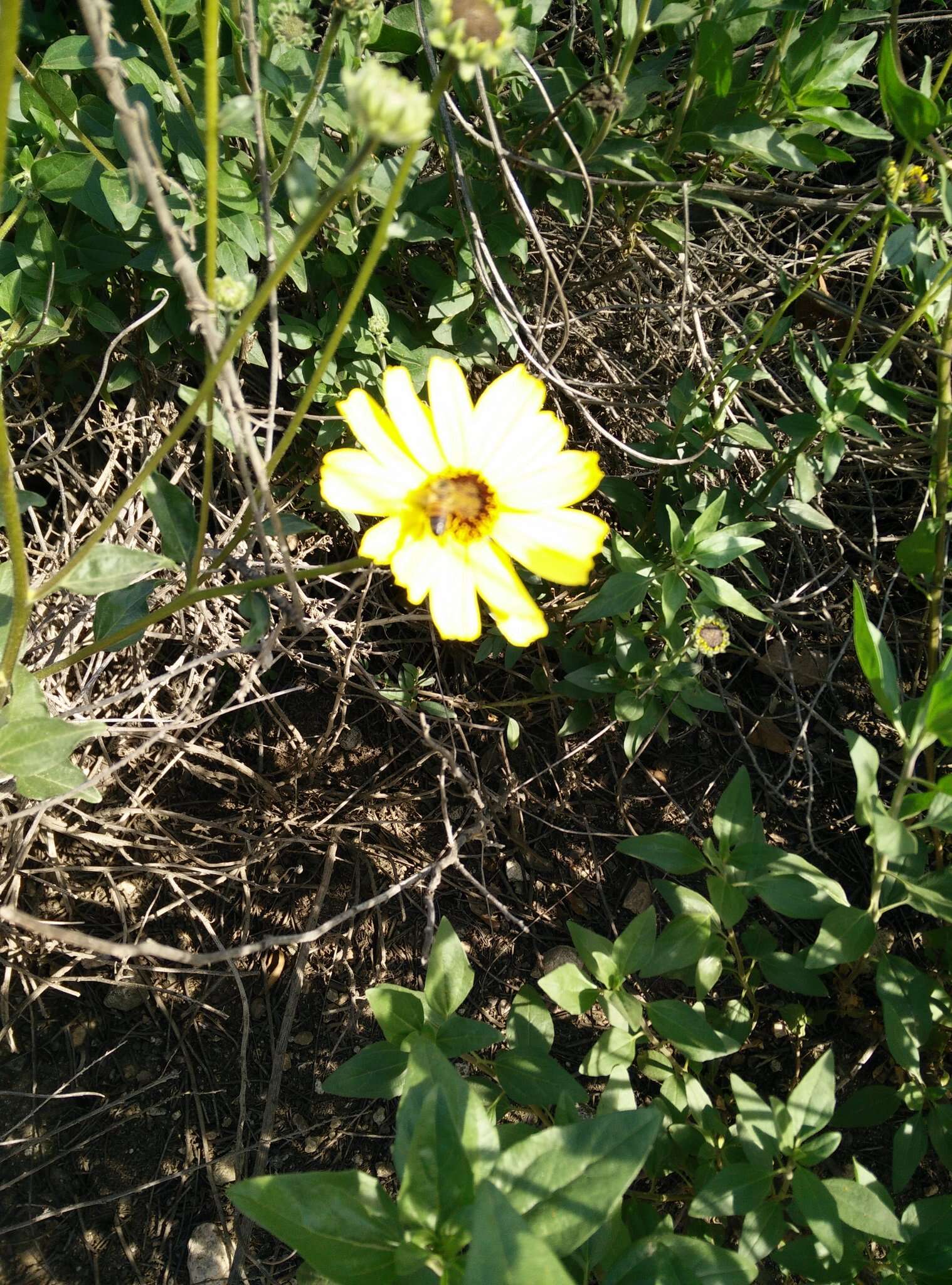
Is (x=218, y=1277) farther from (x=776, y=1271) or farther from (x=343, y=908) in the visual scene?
(x=776, y=1271)

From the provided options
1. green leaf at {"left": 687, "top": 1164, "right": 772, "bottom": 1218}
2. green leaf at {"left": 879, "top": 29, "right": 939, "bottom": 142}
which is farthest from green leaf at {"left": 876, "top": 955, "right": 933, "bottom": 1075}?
green leaf at {"left": 879, "top": 29, "right": 939, "bottom": 142}

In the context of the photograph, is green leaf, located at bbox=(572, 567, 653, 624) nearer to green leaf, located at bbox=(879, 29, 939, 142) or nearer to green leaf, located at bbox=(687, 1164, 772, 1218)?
green leaf, located at bbox=(879, 29, 939, 142)

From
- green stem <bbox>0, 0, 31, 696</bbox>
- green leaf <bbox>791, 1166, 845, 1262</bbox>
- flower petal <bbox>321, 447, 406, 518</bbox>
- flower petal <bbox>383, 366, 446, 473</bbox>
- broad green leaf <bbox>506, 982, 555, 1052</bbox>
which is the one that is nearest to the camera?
green stem <bbox>0, 0, 31, 696</bbox>

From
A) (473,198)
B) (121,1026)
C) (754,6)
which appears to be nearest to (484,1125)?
(121,1026)

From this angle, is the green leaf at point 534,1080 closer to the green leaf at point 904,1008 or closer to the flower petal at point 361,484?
the green leaf at point 904,1008

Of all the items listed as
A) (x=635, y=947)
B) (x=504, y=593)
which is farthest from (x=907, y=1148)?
(x=504, y=593)

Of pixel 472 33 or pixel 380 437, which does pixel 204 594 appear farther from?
pixel 472 33
